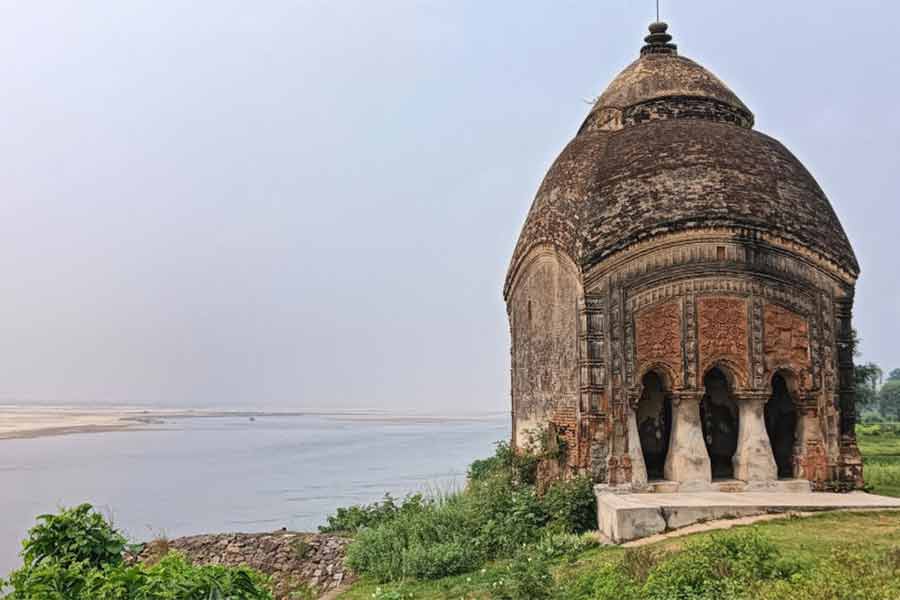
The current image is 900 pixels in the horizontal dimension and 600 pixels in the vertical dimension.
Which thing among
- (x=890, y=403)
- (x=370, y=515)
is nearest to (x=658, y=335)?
(x=370, y=515)

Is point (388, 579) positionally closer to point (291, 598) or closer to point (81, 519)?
point (291, 598)

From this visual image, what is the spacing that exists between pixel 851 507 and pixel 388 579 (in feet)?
18.3

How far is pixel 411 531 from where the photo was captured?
11258 millimetres

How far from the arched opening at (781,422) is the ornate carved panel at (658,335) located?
1.97 m

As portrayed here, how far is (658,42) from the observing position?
13797mm

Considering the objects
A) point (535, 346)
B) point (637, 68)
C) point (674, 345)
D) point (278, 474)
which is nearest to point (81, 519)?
point (674, 345)

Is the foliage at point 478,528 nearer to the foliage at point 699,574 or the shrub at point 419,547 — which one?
the shrub at point 419,547

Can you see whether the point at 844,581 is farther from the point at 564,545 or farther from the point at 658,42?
the point at 658,42

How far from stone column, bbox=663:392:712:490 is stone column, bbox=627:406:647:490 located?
1.46 feet

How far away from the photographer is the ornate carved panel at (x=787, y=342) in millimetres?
10906

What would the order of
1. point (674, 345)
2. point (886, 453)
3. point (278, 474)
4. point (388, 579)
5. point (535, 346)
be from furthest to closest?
1. point (278, 474)
2. point (886, 453)
3. point (535, 346)
4. point (674, 345)
5. point (388, 579)

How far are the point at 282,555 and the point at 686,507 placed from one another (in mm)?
6784

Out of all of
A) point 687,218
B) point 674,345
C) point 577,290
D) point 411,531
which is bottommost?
point 411,531

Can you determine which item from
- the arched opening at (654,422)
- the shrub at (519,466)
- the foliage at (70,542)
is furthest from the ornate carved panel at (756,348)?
the foliage at (70,542)
